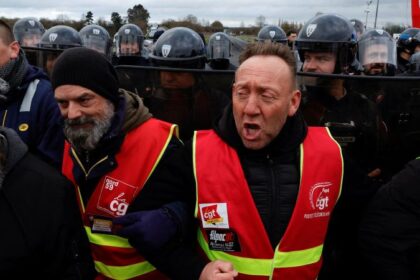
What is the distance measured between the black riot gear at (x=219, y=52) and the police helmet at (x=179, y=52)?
143 cm

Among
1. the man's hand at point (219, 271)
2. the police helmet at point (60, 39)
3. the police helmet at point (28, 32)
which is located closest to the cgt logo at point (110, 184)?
the man's hand at point (219, 271)

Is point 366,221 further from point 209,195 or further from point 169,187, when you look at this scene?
point 169,187

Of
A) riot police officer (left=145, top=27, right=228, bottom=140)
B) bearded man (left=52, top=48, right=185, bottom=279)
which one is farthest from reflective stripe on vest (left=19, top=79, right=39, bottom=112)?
riot police officer (left=145, top=27, right=228, bottom=140)

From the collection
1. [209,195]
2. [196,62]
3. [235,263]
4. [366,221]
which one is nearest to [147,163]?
[209,195]

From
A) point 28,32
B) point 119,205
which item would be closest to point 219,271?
point 119,205

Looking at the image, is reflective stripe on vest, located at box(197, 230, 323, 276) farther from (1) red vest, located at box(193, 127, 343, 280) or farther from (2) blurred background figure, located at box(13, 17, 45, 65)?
(2) blurred background figure, located at box(13, 17, 45, 65)

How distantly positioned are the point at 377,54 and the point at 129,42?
15.2 ft

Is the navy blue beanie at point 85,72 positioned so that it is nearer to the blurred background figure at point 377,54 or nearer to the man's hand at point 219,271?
the man's hand at point 219,271

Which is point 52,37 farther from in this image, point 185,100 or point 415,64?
point 415,64

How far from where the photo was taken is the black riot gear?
6.11 metres

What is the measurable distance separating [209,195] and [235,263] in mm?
315

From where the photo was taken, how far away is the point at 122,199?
2369 millimetres

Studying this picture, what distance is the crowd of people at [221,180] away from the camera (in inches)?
74.0

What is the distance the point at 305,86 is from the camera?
2.67 metres
